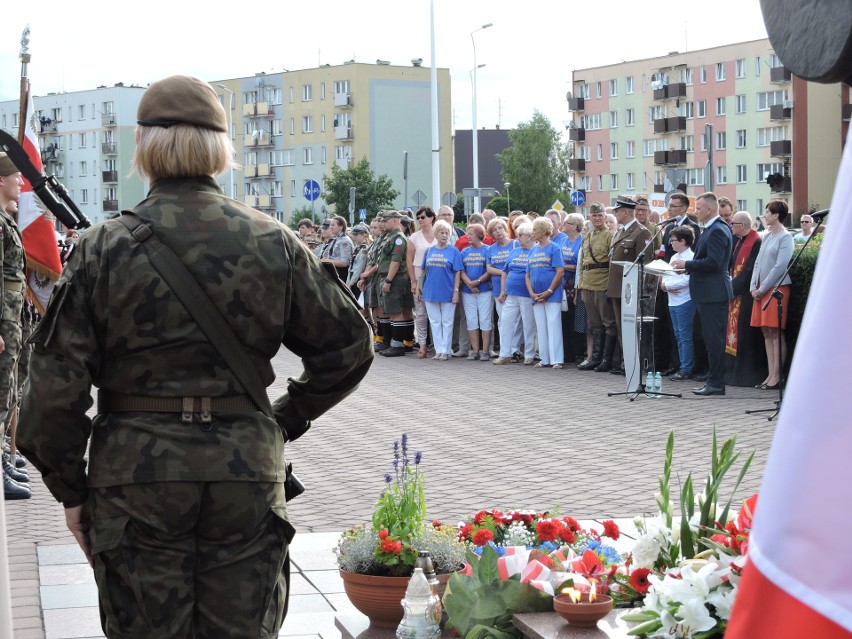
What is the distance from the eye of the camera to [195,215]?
11.1ft

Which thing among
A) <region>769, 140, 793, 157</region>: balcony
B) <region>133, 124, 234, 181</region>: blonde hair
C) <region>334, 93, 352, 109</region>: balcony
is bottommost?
<region>133, 124, 234, 181</region>: blonde hair

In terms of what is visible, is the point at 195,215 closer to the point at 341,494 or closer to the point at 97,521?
the point at 97,521

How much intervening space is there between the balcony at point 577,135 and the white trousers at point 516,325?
97.4 meters

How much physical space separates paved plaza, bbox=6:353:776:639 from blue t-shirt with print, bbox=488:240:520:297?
226 centimetres

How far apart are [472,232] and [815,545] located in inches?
734

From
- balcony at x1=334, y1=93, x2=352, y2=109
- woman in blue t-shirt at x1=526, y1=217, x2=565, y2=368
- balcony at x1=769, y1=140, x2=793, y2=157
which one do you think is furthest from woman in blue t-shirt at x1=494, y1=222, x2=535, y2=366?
balcony at x1=334, y1=93, x2=352, y2=109

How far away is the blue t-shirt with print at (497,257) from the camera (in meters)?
19.3

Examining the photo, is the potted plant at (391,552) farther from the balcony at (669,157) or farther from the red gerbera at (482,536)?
the balcony at (669,157)

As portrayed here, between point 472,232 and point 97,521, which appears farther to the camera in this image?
point 472,232

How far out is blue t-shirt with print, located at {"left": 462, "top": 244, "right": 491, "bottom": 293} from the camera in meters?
19.7

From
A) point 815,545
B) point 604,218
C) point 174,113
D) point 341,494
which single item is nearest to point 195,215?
point 174,113

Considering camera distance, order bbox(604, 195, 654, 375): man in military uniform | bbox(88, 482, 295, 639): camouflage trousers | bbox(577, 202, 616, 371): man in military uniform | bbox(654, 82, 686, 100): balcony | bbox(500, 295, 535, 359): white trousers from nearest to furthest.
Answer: bbox(88, 482, 295, 639): camouflage trousers
bbox(604, 195, 654, 375): man in military uniform
bbox(577, 202, 616, 371): man in military uniform
bbox(500, 295, 535, 359): white trousers
bbox(654, 82, 686, 100): balcony

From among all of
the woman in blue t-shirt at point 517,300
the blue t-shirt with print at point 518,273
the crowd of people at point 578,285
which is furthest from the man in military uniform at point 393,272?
the blue t-shirt with print at point 518,273

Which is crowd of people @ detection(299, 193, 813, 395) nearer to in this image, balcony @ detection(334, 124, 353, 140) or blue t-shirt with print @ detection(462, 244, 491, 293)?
blue t-shirt with print @ detection(462, 244, 491, 293)
